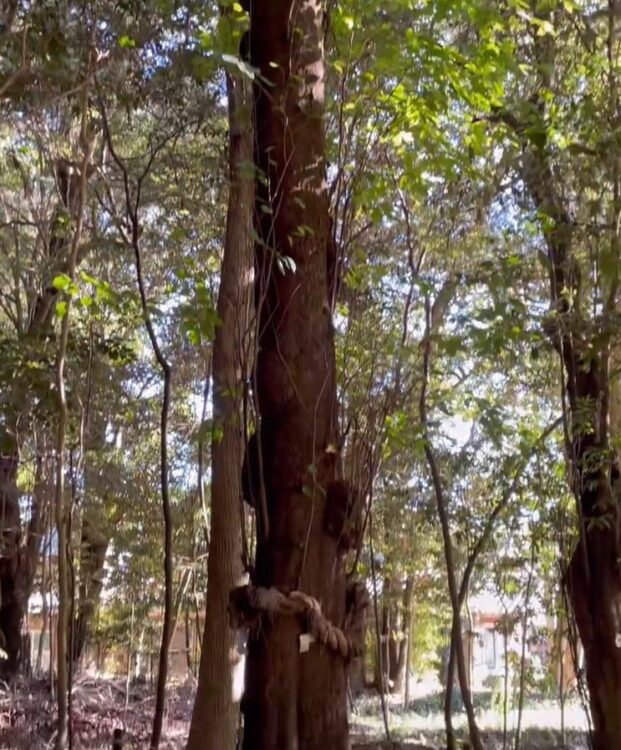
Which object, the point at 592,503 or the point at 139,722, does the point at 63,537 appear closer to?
the point at 592,503

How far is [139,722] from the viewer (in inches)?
405

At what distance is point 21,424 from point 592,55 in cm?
397

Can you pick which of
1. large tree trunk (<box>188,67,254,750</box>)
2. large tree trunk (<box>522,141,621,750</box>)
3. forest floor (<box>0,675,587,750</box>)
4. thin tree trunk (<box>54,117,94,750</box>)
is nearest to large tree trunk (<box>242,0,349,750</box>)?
thin tree trunk (<box>54,117,94,750</box>)

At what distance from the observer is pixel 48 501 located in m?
9.20

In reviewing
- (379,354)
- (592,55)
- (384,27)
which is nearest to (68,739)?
(379,354)

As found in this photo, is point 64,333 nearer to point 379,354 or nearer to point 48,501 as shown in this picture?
point 379,354

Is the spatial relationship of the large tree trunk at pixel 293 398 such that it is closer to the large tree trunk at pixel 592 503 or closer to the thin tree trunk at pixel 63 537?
the thin tree trunk at pixel 63 537

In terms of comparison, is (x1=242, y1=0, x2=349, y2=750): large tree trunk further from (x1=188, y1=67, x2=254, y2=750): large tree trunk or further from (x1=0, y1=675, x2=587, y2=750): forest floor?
(x1=0, y1=675, x2=587, y2=750): forest floor

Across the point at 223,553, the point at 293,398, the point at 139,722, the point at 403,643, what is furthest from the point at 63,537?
the point at 403,643

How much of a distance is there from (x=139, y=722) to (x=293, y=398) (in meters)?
8.22

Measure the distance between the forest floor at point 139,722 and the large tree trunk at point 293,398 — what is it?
17.5 ft

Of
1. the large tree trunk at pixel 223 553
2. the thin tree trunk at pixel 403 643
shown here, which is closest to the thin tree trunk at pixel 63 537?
the large tree trunk at pixel 223 553

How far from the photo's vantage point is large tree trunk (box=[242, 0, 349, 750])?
280 centimetres

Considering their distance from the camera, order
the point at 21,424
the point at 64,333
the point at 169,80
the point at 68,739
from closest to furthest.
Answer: the point at 169,80, the point at 64,333, the point at 68,739, the point at 21,424
